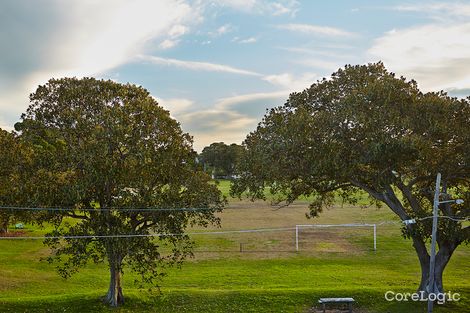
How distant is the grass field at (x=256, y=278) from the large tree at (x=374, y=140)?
4.86 m

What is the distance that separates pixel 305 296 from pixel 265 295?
2.10 meters

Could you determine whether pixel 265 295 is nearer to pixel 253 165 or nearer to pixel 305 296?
pixel 305 296

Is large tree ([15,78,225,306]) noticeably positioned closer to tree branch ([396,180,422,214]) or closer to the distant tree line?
tree branch ([396,180,422,214])

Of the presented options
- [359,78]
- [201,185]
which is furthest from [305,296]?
[359,78]

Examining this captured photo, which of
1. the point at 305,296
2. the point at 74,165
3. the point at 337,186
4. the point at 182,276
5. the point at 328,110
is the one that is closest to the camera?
the point at 74,165

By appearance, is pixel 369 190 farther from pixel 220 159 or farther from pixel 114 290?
pixel 220 159

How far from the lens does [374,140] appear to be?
19234 mm

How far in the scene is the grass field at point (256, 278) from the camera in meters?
22.0

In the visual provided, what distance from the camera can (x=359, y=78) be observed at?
2192cm

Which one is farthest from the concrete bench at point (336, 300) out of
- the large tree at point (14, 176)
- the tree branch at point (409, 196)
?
the large tree at point (14, 176)

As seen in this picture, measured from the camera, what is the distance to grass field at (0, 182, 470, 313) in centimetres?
2202

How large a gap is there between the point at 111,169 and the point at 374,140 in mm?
11711

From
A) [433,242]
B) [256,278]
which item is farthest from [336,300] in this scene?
[256,278]

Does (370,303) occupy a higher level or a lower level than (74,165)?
lower
